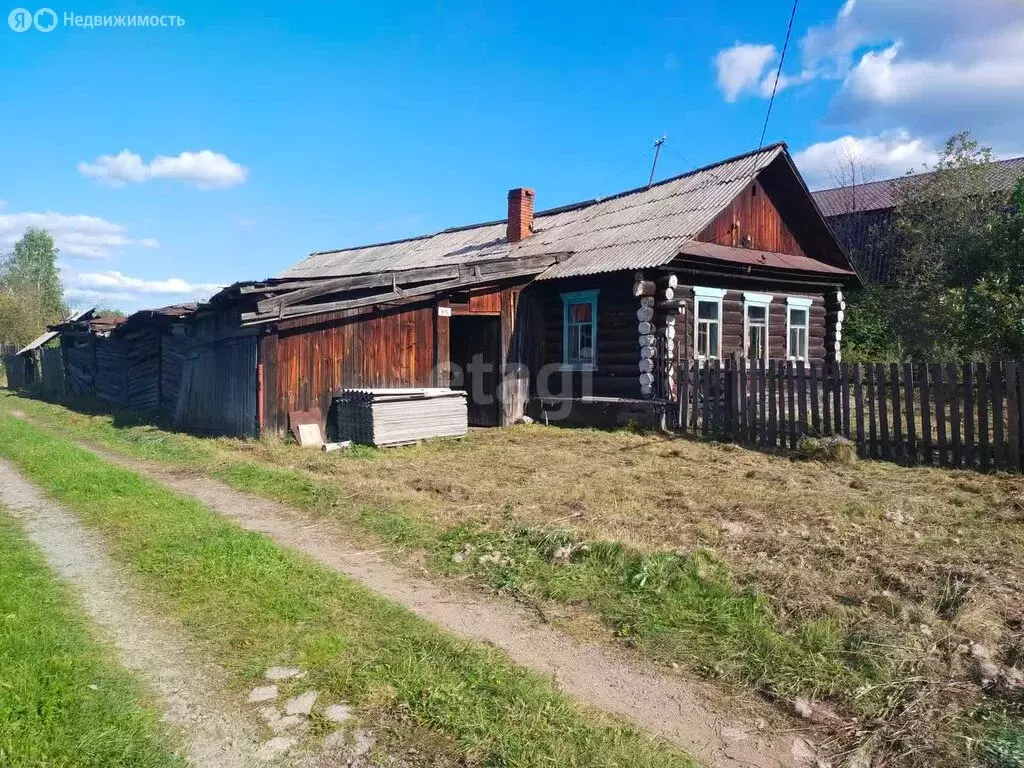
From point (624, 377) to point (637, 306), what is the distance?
4.84 feet

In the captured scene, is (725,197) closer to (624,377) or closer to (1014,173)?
(624,377)

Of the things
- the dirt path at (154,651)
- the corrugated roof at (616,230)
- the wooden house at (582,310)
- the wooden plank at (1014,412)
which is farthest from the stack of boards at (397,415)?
the wooden plank at (1014,412)

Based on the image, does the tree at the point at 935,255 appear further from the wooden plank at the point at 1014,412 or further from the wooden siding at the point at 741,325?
the wooden plank at the point at 1014,412

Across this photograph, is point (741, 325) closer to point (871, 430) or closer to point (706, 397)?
point (706, 397)

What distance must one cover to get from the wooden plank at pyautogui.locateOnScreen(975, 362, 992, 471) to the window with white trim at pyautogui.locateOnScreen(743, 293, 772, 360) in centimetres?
734

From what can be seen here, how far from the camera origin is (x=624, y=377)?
14.7m

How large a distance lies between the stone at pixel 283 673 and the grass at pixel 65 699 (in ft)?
1.89

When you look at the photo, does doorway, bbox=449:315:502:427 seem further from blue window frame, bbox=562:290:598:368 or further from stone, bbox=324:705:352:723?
stone, bbox=324:705:352:723

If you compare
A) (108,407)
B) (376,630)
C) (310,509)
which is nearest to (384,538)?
(310,509)

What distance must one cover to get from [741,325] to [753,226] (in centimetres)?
248

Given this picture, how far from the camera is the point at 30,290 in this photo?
5403 cm

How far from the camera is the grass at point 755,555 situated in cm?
370

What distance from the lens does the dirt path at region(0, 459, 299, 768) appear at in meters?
3.19

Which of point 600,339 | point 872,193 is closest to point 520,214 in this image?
point 600,339
